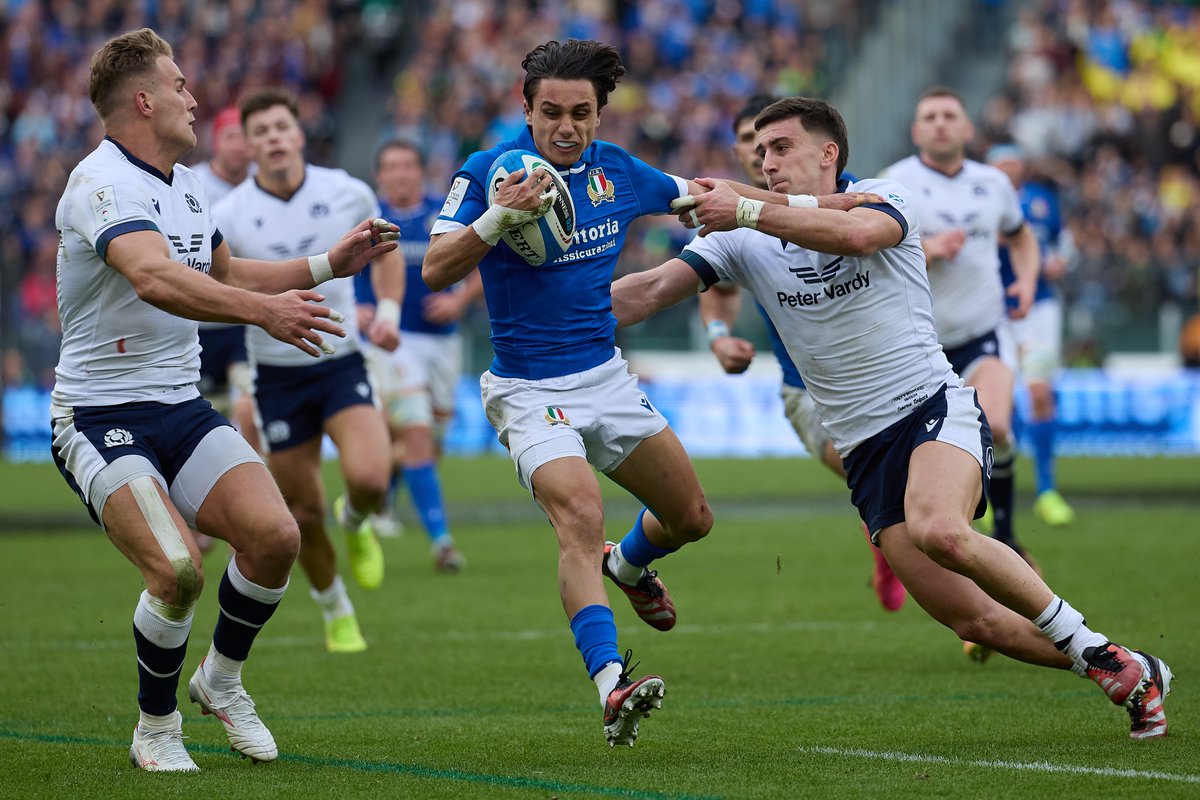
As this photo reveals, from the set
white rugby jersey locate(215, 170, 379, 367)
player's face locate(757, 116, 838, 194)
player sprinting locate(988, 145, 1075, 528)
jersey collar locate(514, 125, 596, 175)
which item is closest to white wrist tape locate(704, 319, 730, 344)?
white rugby jersey locate(215, 170, 379, 367)

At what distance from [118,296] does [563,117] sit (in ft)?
A: 5.84

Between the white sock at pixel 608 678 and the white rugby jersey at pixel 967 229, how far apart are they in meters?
4.50

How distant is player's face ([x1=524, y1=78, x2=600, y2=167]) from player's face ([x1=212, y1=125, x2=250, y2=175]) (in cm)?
551

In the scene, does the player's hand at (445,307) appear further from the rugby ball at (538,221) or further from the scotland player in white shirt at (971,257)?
the rugby ball at (538,221)

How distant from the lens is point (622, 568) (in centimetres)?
746

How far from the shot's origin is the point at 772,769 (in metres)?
5.91

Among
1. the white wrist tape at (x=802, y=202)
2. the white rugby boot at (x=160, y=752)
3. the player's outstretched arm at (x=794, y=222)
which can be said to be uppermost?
the white wrist tape at (x=802, y=202)

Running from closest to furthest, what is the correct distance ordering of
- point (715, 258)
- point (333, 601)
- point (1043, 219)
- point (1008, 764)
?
point (1008, 764) → point (715, 258) → point (333, 601) → point (1043, 219)

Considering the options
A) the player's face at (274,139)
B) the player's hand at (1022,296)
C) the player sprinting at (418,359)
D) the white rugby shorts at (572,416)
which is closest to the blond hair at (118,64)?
the white rugby shorts at (572,416)

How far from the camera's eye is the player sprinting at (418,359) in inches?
499

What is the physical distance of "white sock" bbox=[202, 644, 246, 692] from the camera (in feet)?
21.4

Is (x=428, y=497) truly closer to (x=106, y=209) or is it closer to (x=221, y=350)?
(x=221, y=350)

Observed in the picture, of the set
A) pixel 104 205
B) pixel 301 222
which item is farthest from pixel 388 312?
pixel 104 205

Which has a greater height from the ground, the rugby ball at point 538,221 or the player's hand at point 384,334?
the rugby ball at point 538,221
